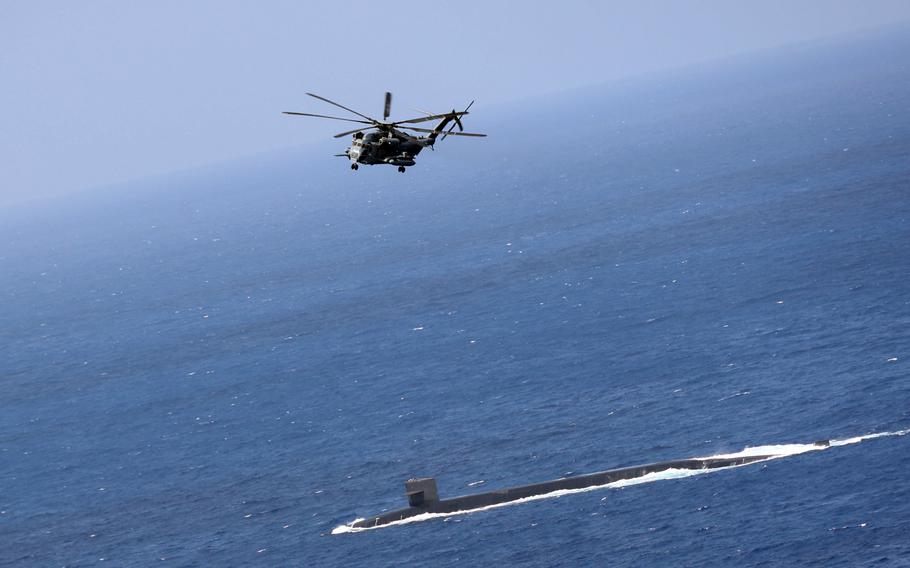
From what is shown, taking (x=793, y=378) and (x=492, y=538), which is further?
(x=793, y=378)

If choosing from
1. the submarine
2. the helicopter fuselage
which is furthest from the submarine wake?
the helicopter fuselage

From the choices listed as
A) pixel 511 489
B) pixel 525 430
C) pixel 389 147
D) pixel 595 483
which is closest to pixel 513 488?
pixel 511 489

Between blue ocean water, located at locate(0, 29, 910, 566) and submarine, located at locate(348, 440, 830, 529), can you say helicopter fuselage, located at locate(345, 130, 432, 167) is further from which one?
submarine, located at locate(348, 440, 830, 529)

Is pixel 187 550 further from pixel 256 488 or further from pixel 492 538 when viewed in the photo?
pixel 492 538

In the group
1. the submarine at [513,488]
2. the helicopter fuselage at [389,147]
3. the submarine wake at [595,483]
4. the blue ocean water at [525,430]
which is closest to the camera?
the helicopter fuselage at [389,147]

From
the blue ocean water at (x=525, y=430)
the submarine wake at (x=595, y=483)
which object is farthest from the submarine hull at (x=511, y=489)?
the blue ocean water at (x=525, y=430)

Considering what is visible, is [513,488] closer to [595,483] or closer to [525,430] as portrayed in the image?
[595,483]

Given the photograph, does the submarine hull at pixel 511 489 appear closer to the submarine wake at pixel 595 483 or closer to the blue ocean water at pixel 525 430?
the submarine wake at pixel 595 483

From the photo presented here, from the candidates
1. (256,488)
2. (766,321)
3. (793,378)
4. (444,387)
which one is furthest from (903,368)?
(256,488)
